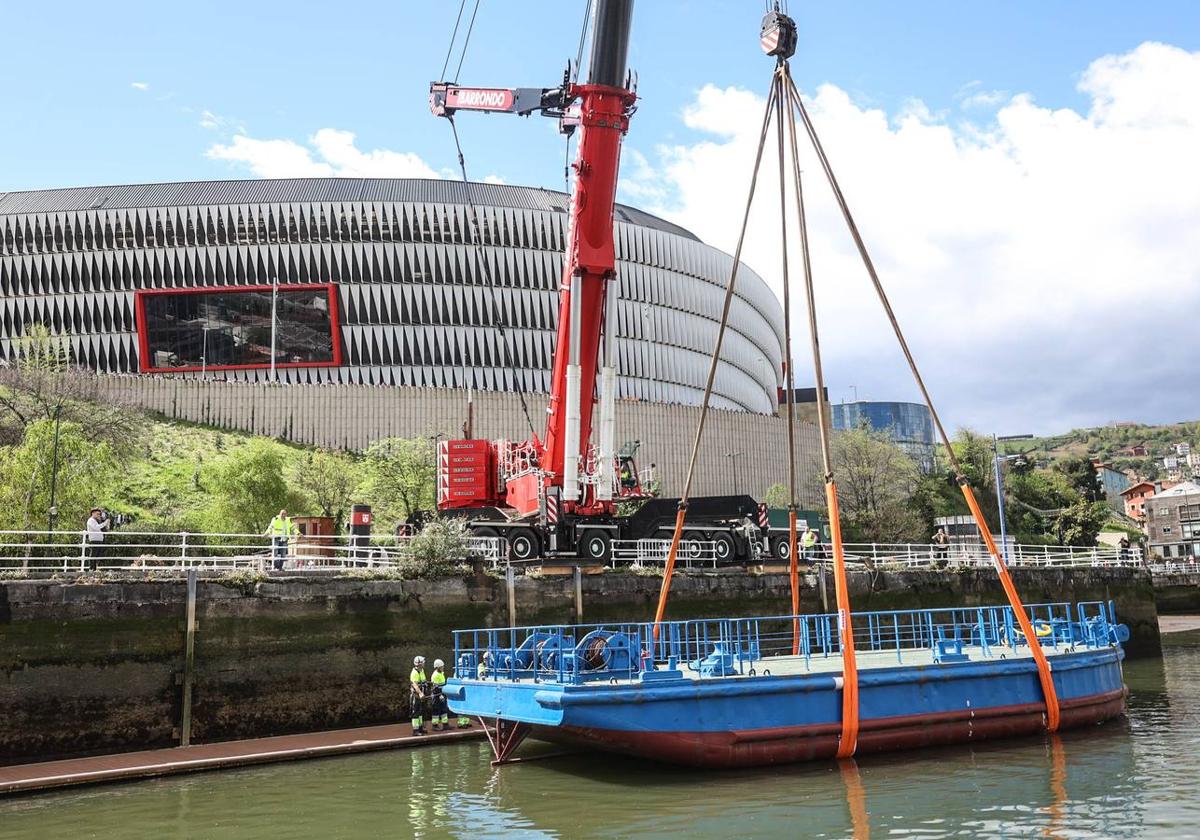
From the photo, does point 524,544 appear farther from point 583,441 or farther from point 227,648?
point 227,648

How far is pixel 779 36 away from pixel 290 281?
6691 centimetres

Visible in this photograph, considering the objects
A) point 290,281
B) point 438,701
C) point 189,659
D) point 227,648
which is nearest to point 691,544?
point 438,701

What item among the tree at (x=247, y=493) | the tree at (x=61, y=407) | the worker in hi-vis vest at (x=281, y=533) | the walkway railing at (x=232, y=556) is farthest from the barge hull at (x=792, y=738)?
the tree at (x=61, y=407)

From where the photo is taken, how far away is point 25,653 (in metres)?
18.8

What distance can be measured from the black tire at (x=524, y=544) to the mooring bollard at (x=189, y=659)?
9.39 meters

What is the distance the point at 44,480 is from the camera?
3400 cm

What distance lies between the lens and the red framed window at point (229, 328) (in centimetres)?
7925

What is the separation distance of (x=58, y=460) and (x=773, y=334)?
8893 cm

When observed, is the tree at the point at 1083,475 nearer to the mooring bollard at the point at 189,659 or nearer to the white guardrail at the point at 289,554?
the white guardrail at the point at 289,554

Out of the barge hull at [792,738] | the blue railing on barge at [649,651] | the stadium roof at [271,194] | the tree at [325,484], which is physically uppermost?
the stadium roof at [271,194]

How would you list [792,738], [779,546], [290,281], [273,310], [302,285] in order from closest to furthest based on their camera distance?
[792,738] → [779,546] → [273,310] → [302,285] → [290,281]

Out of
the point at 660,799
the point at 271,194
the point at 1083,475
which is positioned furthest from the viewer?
the point at 1083,475

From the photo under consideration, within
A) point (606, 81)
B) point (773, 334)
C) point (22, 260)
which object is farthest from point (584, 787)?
point (773, 334)

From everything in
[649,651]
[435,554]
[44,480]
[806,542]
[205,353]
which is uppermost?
[205,353]
